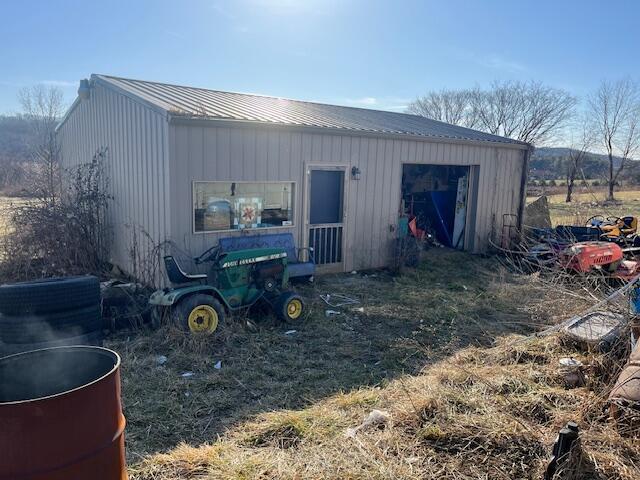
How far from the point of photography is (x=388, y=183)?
9.08m

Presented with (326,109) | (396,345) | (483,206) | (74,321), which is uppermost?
(326,109)

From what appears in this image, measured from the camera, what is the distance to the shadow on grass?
12.0ft

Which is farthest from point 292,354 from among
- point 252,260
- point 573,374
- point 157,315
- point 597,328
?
point 597,328

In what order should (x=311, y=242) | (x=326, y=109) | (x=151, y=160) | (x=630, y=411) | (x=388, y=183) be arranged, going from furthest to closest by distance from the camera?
(x=326, y=109) → (x=388, y=183) → (x=311, y=242) → (x=151, y=160) → (x=630, y=411)

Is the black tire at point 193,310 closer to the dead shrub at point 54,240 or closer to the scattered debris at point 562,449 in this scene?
the dead shrub at point 54,240

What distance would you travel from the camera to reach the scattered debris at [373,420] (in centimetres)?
314

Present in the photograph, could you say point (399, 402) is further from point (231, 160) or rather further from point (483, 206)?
point (483, 206)

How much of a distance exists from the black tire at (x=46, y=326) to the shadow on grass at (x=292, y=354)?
488 mm

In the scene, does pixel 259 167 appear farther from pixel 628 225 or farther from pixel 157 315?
pixel 628 225

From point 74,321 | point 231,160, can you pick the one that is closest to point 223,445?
point 74,321

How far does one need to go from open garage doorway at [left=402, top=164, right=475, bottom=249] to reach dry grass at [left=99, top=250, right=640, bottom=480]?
529 cm

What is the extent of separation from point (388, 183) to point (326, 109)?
261 cm

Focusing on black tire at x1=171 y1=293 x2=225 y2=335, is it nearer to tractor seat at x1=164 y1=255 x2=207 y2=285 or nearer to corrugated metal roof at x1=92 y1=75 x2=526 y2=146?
tractor seat at x1=164 y1=255 x2=207 y2=285

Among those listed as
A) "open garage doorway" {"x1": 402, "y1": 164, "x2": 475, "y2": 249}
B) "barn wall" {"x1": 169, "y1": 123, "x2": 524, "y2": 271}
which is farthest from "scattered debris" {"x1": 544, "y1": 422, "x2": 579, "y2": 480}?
"open garage doorway" {"x1": 402, "y1": 164, "x2": 475, "y2": 249}
